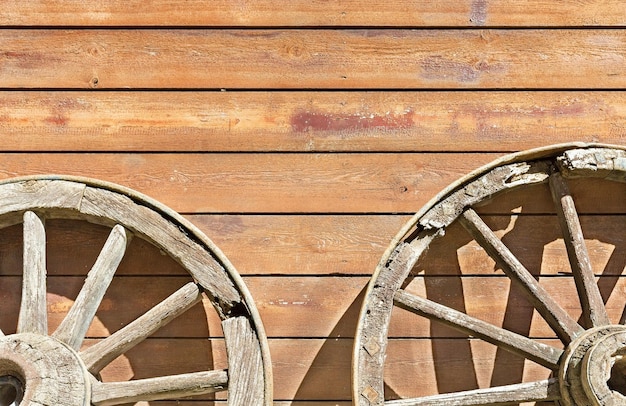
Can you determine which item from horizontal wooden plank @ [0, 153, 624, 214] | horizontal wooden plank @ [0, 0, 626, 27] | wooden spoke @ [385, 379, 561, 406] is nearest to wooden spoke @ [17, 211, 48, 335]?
horizontal wooden plank @ [0, 153, 624, 214]

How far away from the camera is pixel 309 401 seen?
93.4 inches

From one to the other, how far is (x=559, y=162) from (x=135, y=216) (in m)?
1.40

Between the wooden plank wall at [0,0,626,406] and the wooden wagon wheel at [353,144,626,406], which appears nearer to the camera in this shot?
the wooden wagon wheel at [353,144,626,406]

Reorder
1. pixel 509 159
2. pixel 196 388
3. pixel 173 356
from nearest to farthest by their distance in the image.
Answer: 1. pixel 196 388
2. pixel 509 159
3. pixel 173 356

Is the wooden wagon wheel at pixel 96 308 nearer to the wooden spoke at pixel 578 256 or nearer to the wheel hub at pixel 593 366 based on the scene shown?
the wheel hub at pixel 593 366

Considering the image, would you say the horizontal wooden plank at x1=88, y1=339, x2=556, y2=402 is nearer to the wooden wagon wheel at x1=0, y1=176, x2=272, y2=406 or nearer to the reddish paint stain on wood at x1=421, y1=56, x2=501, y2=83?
the wooden wagon wheel at x1=0, y1=176, x2=272, y2=406

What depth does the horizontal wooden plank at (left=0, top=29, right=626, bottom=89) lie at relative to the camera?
254cm

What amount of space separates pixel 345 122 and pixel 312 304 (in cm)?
67

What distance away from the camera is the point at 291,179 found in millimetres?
2486

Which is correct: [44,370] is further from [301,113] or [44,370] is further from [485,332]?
[485,332]

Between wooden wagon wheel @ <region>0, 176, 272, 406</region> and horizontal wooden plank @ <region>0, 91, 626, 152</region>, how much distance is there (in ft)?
1.06

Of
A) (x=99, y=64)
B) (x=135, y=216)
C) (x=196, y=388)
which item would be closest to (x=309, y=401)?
(x=196, y=388)

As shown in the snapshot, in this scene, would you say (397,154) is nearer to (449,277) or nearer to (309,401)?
(449,277)

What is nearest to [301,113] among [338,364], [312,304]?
[312,304]
